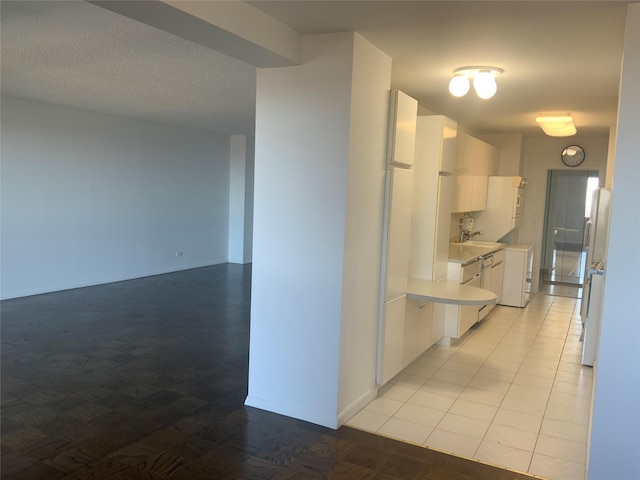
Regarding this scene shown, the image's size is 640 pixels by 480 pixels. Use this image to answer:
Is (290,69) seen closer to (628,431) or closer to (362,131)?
(362,131)

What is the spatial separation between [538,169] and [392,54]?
554 cm

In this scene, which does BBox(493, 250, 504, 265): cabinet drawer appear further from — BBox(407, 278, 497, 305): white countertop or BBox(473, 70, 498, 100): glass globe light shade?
BBox(473, 70, 498, 100): glass globe light shade

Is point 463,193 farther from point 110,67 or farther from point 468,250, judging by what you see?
point 110,67

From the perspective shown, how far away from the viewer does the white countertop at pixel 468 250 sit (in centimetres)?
534

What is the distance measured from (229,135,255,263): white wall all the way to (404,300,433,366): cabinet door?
6.05 meters

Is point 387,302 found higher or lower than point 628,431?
higher

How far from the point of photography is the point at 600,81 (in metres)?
4.16

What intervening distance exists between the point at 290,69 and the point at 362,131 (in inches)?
23.6

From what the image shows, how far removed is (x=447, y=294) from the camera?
414cm

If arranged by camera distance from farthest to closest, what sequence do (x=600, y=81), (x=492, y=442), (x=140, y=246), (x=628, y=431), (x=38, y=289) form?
1. (x=140, y=246)
2. (x=38, y=289)
3. (x=600, y=81)
4. (x=492, y=442)
5. (x=628, y=431)

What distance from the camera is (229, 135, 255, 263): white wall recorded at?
10086 mm

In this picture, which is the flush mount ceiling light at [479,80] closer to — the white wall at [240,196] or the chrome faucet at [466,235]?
the chrome faucet at [466,235]

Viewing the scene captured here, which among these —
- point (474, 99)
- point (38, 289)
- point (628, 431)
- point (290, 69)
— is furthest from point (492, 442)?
point (38, 289)

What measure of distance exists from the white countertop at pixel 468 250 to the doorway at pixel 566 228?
2.09 m
